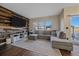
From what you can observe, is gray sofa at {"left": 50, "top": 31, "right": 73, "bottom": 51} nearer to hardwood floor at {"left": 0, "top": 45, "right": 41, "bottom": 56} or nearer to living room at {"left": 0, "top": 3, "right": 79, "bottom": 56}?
living room at {"left": 0, "top": 3, "right": 79, "bottom": 56}

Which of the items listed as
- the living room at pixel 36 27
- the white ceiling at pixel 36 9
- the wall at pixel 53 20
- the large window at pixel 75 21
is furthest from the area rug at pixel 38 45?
the large window at pixel 75 21

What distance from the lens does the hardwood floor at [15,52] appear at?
2850 mm

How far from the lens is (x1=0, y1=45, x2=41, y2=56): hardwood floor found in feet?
9.35

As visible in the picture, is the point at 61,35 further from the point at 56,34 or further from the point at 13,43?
the point at 13,43

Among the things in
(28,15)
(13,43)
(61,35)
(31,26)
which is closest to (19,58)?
(13,43)

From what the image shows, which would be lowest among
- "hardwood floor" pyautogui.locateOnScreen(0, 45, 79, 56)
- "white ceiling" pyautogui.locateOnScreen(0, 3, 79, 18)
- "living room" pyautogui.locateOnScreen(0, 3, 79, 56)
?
"hardwood floor" pyautogui.locateOnScreen(0, 45, 79, 56)

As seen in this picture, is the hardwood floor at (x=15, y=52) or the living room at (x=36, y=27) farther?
the living room at (x=36, y=27)

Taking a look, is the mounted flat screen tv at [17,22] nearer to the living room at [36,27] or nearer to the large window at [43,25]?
the living room at [36,27]

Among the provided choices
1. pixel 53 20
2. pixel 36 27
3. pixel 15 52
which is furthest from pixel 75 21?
pixel 15 52

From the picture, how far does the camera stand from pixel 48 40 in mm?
3355

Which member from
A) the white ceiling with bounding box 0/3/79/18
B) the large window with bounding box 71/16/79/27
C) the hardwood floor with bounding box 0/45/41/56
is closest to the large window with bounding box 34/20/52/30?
the white ceiling with bounding box 0/3/79/18

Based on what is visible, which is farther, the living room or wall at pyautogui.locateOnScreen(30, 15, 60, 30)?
wall at pyautogui.locateOnScreen(30, 15, 60, 30)

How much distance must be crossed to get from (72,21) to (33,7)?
49.9 inches

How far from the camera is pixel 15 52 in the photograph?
2928 millimetres
